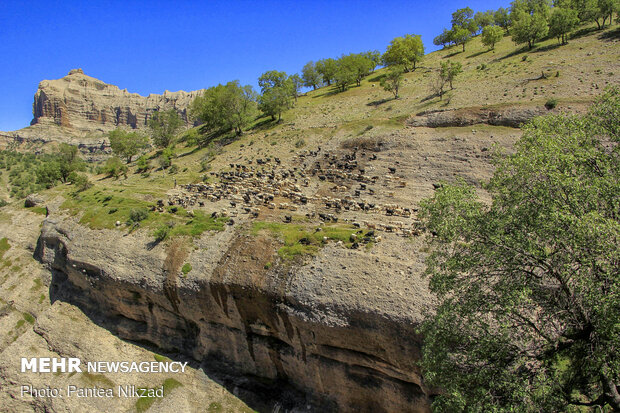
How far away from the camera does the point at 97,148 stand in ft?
548

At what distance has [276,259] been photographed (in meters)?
23.1

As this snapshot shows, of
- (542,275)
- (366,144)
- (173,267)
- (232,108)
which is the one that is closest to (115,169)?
(232,108)

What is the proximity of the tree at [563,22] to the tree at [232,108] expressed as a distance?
57867 mm

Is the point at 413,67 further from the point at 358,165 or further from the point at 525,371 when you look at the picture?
the point at 525,371

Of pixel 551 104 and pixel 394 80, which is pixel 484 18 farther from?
pixel 551 104

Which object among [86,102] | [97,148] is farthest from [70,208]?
[86,102]

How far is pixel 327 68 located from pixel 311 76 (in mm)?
5901

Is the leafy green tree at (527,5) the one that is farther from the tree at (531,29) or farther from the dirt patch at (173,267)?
the dirt patch at (173,267)

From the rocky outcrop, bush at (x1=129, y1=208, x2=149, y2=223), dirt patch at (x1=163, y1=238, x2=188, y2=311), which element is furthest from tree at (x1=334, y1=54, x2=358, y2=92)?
dirt patch at (x1=163, y1=238, x2=188, y2=311)

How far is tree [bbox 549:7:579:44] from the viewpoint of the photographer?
55.5 metres

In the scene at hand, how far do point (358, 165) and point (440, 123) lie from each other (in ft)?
43.7

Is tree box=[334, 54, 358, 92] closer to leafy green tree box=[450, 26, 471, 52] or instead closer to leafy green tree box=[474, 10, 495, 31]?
leafy green tree box=[450, 26, 471, 52]

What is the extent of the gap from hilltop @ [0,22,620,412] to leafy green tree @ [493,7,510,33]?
4448 centimetres

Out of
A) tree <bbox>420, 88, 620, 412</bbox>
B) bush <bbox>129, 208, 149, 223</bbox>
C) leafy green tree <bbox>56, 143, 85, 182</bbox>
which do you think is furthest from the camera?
leafy green tree <bbox>56, 143, 85, 182</bbox>
